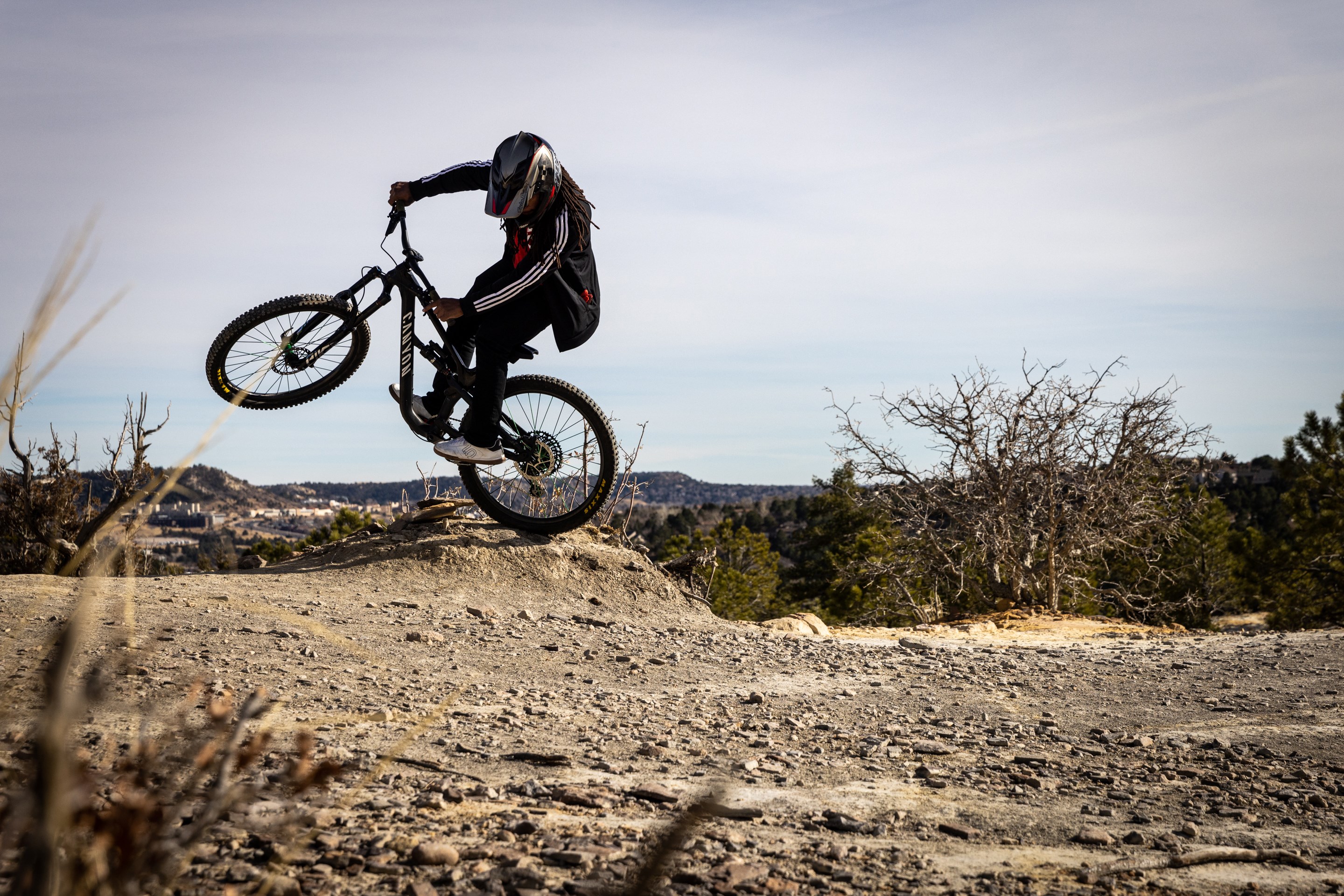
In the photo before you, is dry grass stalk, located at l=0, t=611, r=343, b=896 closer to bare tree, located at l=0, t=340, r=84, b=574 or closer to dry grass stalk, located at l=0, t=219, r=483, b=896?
dry grass stalk, located at l=0, t=219, r=483, b=896

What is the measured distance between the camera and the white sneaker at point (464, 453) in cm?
635

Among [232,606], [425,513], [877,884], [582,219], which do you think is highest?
[582,219]

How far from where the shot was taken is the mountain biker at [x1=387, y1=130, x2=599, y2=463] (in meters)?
5.95

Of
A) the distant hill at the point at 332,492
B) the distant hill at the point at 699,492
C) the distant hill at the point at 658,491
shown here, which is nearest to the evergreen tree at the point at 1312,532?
the distant hill at the point at 658,491

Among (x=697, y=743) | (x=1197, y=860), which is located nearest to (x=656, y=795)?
(x=697, y=743)

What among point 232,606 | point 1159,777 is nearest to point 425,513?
point 232,606

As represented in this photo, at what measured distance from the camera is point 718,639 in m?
5.80

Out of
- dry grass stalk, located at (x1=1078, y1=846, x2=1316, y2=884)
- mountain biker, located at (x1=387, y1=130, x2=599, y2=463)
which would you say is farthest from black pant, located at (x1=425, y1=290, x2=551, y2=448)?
dry grass stalk, located at (x1=1078, y1=846, x2=1316, y2=884)

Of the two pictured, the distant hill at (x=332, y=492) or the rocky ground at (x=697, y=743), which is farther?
the distant hill at (x=332, y=492)

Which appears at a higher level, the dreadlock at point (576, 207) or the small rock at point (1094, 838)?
the dreadlock at point (576, 207)

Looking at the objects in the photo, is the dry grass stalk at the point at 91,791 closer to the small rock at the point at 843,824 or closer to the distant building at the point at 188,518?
the small rock at the point at 843,824

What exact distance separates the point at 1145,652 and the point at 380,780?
5.44 metres

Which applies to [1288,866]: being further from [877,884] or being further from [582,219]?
[582,219]

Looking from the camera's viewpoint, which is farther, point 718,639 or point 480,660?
point 718,639
